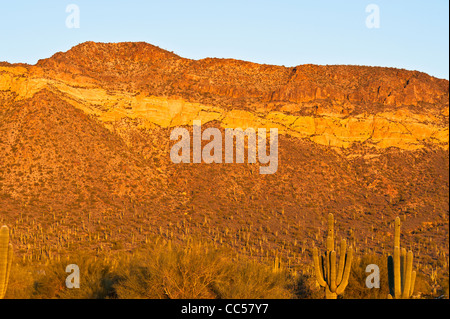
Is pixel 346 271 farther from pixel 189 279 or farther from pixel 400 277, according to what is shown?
pixel 189 279

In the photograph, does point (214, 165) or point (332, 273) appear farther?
point (214, 165)

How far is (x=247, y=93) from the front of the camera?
6544cm

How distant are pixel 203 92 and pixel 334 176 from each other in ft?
67.3

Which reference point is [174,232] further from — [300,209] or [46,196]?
[300,209]

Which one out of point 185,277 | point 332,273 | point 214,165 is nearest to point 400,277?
point 332,273

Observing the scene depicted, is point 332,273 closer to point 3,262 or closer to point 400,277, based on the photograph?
point 400,277

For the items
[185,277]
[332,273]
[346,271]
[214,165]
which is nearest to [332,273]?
[332,273]

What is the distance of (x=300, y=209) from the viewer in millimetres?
46312

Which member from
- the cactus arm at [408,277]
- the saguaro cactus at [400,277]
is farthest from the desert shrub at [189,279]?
the cactus arm at [408,277]

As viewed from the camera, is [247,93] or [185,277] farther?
[247,93]

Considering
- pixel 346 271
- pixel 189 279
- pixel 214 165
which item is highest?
pixel 214 165

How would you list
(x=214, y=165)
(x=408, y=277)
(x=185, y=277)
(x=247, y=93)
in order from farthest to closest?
(x=247, y=93), (x=214, y=165), (x=185, y=277), (x=408, y=277)

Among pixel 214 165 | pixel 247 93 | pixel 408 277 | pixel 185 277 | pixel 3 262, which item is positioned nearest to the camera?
pixel 3 262

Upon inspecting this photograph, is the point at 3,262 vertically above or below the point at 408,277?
above
